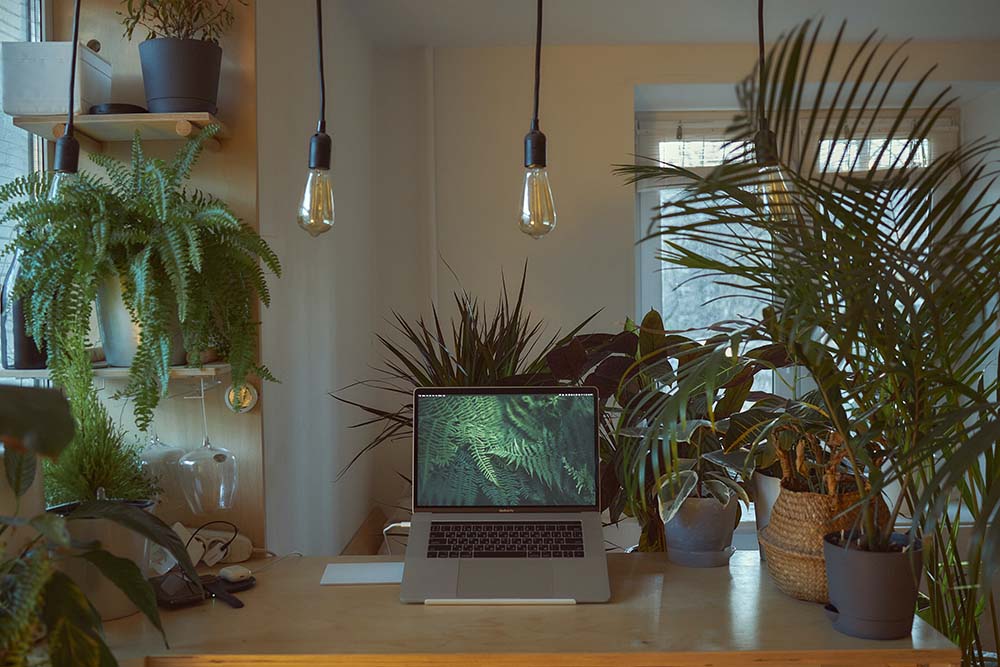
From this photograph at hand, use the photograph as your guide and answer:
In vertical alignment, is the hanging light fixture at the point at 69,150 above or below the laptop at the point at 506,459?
above

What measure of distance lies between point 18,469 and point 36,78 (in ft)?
2.94

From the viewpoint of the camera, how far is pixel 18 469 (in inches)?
49.0

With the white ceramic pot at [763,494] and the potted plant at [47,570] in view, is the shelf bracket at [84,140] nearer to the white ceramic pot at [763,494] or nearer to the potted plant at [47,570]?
the potted plant at [47,570]

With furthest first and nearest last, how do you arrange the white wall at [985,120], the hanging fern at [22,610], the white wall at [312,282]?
1. the white wall at [985,120]
2. the white wall at [312,282]
3. the hanging fern at [22,610]

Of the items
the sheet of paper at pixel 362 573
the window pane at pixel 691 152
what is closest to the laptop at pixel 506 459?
the sheet of paper at pixel 362 573

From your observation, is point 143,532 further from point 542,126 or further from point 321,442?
point 542,126

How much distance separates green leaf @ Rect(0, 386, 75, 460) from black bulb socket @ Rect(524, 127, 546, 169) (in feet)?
3.15

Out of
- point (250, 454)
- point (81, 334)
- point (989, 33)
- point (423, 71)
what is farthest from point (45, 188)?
point (989, 33)

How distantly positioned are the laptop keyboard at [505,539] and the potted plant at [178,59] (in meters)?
0.98

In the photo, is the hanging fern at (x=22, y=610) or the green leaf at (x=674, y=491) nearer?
the hanging fern at (x=22, y=610)

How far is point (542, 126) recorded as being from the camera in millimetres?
3729

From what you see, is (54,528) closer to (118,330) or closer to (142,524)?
(142,524)

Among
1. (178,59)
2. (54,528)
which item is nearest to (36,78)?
(178,59)

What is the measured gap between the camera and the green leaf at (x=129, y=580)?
120cm
